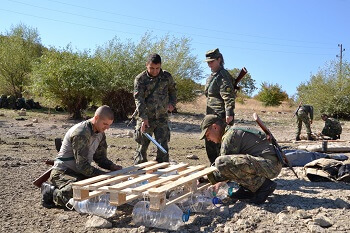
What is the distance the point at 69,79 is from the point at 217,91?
40.7 ft

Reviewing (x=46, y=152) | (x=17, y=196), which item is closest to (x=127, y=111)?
(x=46, y=152)

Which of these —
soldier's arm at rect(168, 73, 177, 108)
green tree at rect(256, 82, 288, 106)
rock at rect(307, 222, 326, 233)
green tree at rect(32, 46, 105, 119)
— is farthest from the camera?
green tree at rect(256, 82, 288, 106)

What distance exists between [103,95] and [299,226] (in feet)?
49.7

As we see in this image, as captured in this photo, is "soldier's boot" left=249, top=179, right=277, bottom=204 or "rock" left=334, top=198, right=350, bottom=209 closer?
"rock" left=334, top=198, right=350, bottom=209

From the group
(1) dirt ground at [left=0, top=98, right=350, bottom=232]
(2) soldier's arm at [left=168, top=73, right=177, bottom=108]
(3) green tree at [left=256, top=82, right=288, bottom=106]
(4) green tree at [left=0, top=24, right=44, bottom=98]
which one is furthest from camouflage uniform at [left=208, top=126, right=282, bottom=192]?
(3) green tree at [left=256, top=82, right=288, bottom=106]

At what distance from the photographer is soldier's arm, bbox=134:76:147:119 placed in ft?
19.4

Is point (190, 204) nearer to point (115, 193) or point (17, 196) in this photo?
point (115, 193)

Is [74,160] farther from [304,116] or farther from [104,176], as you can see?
[304,116]

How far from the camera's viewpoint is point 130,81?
1753cm

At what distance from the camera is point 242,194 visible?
188 inches

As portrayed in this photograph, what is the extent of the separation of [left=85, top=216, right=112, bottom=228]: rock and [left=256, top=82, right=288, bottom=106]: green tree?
42882 millimetres

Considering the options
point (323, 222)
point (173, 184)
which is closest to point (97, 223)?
point (173, 184)

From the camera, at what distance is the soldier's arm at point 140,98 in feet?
19.4

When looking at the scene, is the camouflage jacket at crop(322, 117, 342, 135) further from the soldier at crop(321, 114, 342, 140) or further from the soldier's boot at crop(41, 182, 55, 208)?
the soldier's boot at crop(41, 182, 55, 208)
